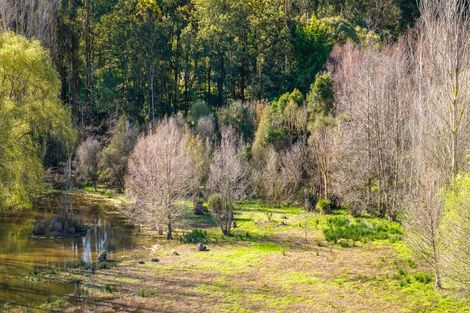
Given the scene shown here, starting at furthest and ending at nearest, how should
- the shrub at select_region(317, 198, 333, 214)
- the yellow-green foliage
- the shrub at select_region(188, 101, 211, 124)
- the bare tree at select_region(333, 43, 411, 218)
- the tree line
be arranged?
the tree line → the shrub at select_region(188, 101, 211, 124) → the shrub at select_region(317, 198, 333, 214) → the bare tree at select_region(333, 43, 411, 218) → the yellow-green foliage

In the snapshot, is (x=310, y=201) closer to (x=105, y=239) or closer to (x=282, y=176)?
(x=282, y=176)

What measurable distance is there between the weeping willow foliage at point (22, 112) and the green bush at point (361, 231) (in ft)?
56.4

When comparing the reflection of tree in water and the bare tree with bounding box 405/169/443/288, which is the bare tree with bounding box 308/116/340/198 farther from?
the bare tree with bounding box 405/169/443/288

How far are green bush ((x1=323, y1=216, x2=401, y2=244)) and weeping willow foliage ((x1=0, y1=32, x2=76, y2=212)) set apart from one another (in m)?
17.2

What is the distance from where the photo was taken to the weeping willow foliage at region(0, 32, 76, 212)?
24406 mm

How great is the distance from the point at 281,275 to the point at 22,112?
53.5 ft

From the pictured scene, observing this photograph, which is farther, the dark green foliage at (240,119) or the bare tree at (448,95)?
the dark green foliage at (240,119)

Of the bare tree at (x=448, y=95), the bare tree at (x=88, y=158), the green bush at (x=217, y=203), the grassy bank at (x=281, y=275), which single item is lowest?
the grassy bank at (x=281, y=275)

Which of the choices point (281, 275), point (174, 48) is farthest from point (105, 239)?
point (174, 48)

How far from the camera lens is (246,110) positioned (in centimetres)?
5066

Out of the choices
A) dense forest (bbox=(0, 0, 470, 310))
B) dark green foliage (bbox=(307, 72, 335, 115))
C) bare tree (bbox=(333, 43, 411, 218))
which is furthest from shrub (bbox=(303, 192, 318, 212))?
dark green foliage (bbox=(307, 72, 335, 115))

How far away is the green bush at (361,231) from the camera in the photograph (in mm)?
27875

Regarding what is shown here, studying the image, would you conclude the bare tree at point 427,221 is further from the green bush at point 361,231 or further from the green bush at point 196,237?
the green bush at point 196,237

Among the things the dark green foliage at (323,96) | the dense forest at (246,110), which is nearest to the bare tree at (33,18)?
the dense forest at (246,110)
